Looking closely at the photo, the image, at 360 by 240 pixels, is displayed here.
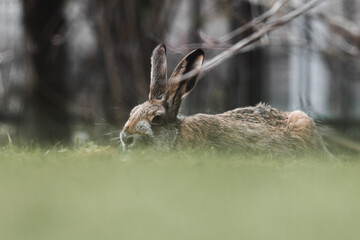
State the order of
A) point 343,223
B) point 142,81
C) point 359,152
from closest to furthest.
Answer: point 343,223, point 359,152, point 142,81

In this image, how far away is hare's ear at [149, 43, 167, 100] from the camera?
4.37 meters

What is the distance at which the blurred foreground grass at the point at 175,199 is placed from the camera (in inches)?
83.3

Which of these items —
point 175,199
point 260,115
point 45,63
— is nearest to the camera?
point 175,199

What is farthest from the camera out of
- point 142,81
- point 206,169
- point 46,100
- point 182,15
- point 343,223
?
point 182,15

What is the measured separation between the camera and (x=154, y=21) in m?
10.1

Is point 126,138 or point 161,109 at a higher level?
point 161,109

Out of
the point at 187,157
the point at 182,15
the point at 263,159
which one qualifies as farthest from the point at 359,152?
the point at 182,15

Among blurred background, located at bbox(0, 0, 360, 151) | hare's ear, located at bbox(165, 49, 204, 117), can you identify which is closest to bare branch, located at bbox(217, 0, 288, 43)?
hare's ear, located at bbox(165, 49, 204, 117)

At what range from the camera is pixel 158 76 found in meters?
4.43

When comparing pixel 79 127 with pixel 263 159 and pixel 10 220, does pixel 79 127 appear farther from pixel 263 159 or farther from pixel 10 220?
pixel 10 220

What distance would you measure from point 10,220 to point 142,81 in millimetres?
7471

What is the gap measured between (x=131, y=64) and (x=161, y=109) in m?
6.05

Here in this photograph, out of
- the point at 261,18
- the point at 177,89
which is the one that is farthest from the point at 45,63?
the point at 177,89

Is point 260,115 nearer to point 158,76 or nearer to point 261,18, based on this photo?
point 261,18
